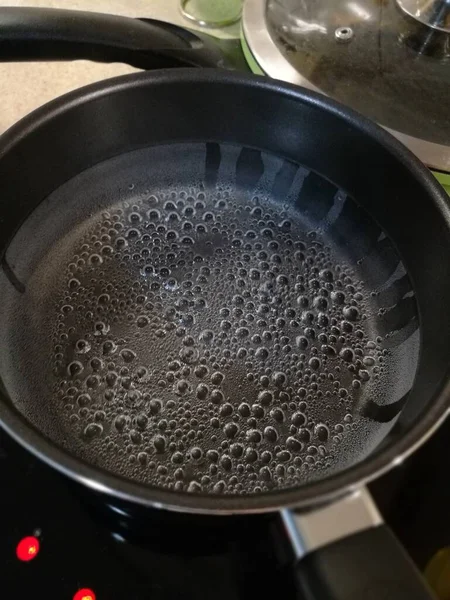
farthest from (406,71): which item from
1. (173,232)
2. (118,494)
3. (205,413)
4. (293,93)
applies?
(118,494)

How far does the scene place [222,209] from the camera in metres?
0.60

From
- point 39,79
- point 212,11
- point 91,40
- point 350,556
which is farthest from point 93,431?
point 212,11

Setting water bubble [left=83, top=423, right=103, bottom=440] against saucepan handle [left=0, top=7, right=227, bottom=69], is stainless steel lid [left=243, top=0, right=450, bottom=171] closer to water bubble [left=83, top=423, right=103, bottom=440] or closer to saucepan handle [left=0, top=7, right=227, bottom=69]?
saucepan handle [left=0, top=7, right=227, bottom=69]

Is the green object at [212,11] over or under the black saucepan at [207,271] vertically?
over

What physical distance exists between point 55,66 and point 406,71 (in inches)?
16.6

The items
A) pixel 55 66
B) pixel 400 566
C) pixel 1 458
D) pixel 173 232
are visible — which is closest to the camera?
pixel 400 566

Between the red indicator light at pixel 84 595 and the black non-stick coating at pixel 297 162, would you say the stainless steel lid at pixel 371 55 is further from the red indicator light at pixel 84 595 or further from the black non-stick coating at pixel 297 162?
the red indicator light at pixel 84 595

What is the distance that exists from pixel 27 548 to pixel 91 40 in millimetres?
417

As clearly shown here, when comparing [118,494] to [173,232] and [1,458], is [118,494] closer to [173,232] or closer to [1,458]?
[1,458]

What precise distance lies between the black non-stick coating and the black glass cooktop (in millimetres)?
95

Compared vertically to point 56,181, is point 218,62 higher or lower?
higher

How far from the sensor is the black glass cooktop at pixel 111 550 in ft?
1.29

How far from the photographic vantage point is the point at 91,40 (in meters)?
0.50

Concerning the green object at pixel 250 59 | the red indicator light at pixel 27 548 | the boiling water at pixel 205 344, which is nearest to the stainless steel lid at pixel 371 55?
the green object at pixel 250 59
